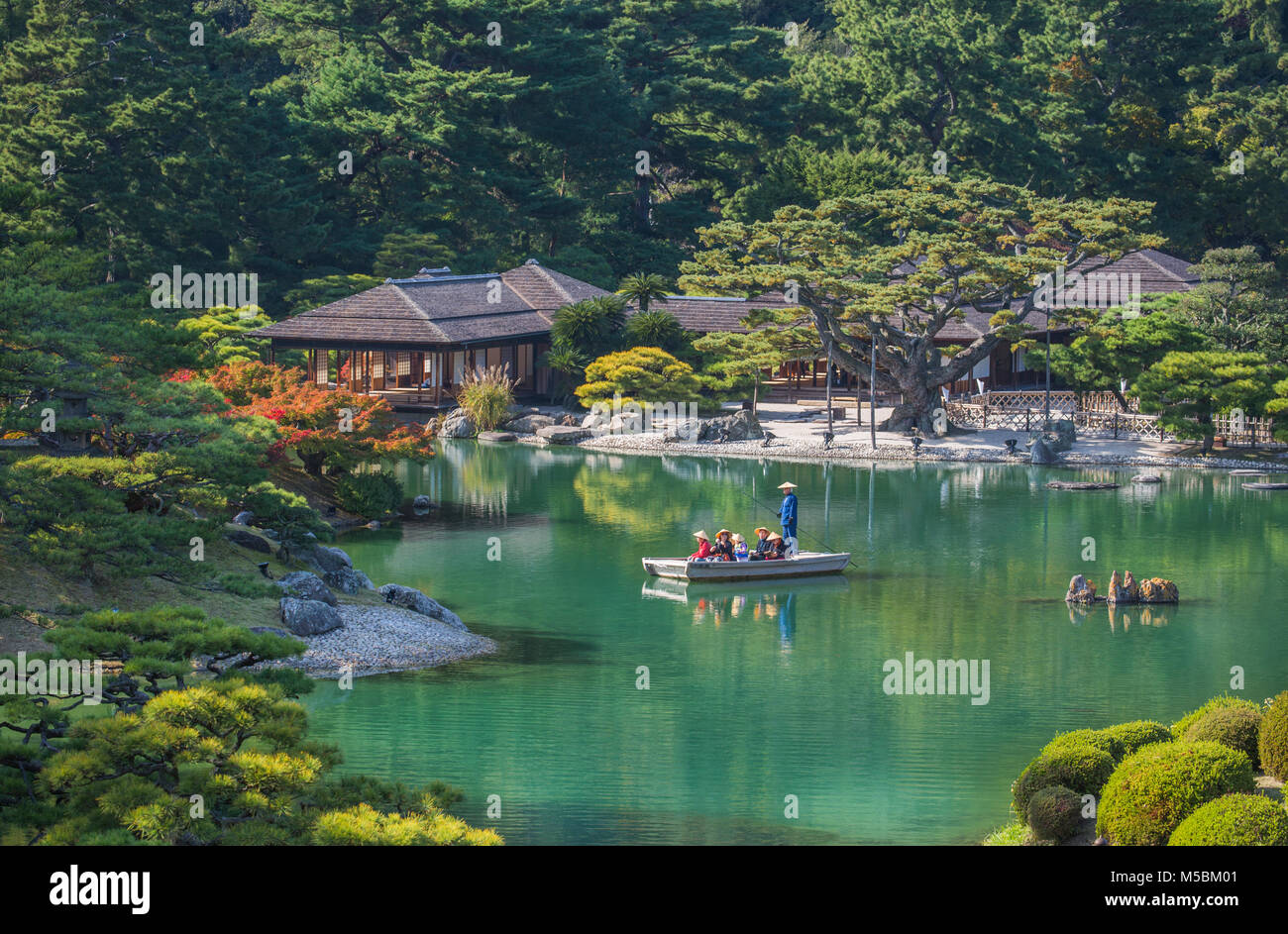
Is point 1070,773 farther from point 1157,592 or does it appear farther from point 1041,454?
point 1041,454

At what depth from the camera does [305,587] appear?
23.6 metres

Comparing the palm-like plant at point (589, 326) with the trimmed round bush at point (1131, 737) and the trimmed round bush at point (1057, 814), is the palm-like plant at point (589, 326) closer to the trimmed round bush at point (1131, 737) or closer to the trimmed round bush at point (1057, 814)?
the trimmed round bush at point (1131, 737)

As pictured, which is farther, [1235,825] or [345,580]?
[345,580]

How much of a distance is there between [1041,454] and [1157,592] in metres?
16.4

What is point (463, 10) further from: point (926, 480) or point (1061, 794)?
point (1061, 794)

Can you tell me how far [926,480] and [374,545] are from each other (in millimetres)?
15692

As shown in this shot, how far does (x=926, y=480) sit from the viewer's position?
4062 cm

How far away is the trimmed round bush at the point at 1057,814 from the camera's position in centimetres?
1410

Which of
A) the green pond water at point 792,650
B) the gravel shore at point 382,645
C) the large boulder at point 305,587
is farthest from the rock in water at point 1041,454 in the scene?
the large boulder at point 305,587

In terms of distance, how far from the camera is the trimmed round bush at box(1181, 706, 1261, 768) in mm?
→ 14977

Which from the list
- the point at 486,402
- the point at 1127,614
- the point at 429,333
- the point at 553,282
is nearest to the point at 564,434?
the point at 486,402

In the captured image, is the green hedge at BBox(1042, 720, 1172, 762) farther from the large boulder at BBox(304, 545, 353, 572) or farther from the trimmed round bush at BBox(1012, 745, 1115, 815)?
the large boulder at BBox(304, 545, 353, 572)

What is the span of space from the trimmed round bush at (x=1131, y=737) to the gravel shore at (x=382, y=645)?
1049 cm
